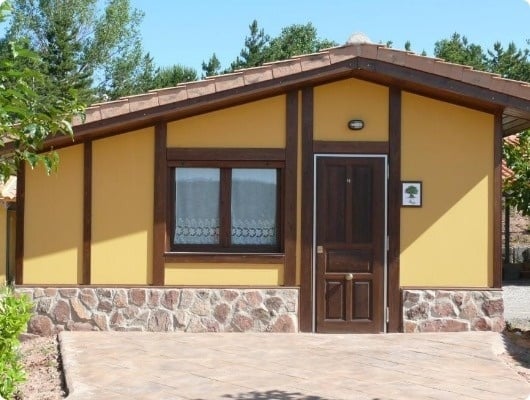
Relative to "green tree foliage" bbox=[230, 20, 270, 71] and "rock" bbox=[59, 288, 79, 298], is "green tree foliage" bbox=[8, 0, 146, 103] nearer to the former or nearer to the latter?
"green tree foliage" bbox=[230, 20, 270, 71]

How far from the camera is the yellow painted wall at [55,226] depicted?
11.1 metres

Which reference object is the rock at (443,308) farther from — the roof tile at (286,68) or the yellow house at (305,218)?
the roof tile at (286,68)

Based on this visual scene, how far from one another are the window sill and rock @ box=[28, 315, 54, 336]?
67.7 inches

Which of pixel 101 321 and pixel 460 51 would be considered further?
pixel 460 51

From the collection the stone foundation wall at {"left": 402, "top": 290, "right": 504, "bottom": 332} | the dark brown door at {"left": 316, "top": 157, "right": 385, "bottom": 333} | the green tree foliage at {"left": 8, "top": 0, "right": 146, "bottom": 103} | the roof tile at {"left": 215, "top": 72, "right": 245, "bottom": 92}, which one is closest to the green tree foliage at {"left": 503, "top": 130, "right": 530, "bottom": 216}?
the stone foundation wall at {"left": 402, "top": 290, "right": 504, "bottom": 332}

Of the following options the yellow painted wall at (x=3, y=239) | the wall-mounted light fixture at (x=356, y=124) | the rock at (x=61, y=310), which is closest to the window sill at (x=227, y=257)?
the rock at (x=61, y=310)

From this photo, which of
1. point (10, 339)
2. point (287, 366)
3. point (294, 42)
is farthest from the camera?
point (294, 42)

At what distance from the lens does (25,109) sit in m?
5.93

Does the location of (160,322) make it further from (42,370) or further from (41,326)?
(42,370)

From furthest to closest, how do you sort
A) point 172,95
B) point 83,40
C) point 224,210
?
point 83,40 → point 224,210 → point 172,95

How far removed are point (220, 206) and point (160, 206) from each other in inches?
31.1

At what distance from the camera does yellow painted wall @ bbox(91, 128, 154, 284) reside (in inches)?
438

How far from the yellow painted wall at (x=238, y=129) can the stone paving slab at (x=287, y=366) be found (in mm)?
2496

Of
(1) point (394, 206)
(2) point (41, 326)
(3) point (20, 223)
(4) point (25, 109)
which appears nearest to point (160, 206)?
(3) point (20, 223)
